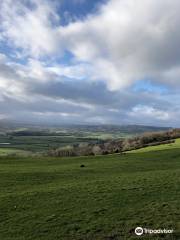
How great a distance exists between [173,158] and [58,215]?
3381cm

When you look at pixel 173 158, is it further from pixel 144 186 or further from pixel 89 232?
pixel 89 232

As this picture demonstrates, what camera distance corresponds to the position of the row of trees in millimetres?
93875

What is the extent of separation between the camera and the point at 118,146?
103 meters

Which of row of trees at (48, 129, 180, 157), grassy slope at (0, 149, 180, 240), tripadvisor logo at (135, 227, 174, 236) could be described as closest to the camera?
tripadvisor logo at (135, 227, 174, 236)

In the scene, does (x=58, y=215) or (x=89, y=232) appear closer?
(x=89, y=232)

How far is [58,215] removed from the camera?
1507cm

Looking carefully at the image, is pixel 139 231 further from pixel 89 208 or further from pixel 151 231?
pixel 89 208

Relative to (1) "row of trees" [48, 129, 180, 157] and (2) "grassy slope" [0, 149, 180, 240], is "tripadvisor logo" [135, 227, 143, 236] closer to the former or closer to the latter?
(2) "grassy slope" [0, 149, 180, 240]

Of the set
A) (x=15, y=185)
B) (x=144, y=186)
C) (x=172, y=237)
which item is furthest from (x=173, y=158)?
(x=172, y=237)

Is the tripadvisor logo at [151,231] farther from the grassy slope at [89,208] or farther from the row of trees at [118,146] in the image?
the row of trees at [118,146]

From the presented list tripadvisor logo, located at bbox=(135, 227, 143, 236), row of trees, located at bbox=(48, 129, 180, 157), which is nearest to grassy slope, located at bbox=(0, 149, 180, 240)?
tripadvisor logo, located at bbox=(135, 227, 143, 236)

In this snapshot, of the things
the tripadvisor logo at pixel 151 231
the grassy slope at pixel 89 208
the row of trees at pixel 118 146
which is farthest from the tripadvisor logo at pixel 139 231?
the row of trees at pixel 118 146

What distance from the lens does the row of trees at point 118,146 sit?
3696 inches

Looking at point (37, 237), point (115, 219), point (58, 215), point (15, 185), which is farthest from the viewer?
point (15, 185)
